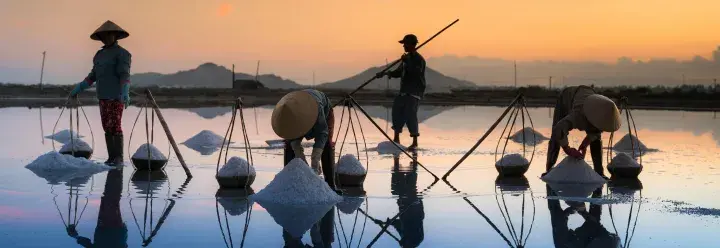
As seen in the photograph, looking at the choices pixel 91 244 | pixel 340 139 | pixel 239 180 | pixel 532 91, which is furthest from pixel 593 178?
pixel 532 91

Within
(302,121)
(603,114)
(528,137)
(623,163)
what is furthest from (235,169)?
(528,137)

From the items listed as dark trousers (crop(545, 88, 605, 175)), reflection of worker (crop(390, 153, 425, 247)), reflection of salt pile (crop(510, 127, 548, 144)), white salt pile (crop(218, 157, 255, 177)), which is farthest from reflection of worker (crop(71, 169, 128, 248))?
reflection of salt pile (crop(510, 127, 548, 144))

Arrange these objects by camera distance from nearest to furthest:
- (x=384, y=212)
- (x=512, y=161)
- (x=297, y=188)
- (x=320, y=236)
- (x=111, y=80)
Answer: (x=320, y=236) → (x=384, y=212) → (x=297, y=188) → (x=512, y=161) → (x=111, y=80)

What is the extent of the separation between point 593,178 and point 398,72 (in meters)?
4.85

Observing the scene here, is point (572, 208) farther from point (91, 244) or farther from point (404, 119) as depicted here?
point (404, 119)

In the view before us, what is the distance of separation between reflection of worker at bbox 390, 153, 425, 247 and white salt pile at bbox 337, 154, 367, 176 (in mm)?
337

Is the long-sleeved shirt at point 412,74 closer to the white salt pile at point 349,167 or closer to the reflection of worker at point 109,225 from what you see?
the white salt pile at point 349,167

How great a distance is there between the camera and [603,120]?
8922 millimetres

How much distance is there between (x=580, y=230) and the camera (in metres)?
6.38

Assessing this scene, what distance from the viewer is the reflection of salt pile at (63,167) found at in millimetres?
9445

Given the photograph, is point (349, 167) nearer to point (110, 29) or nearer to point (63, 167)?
point (63, 167)

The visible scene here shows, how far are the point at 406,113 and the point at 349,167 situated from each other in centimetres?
483

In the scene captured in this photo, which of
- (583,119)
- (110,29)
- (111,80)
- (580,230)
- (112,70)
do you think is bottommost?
(580,230)

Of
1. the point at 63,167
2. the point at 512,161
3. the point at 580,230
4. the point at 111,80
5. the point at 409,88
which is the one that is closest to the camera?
the point at 580,230
